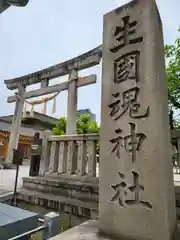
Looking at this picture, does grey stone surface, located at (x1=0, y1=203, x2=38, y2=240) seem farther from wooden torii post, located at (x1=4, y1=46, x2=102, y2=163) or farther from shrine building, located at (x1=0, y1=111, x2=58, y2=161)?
shrine building, located at (x1=0, y1=111, x2=58, y2=161)

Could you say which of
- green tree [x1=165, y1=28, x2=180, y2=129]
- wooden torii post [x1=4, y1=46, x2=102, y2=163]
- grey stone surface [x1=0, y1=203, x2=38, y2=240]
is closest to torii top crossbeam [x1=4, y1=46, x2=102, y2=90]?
wooden torii post [x1=4, y1=46, x2=102, y2=163]

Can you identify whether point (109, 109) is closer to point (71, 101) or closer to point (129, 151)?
point (129, 151)

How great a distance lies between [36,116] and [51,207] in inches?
798

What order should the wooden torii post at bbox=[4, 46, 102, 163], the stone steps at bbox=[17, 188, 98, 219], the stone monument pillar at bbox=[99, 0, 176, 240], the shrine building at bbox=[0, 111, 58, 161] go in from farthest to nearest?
the shrine building at bbox=[0, 111, 58, 161], the wooden torii post at bbox=[4, 46, 102, 163], the stone steps at bbox=[17, 188, 98, 219], the stone monument pillar at bbox=[99, 0, 176, 240]

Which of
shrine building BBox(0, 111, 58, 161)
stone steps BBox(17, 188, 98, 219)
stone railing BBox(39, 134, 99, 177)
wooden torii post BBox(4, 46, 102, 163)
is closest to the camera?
stone steps BBox(17, 188, 98, 219)

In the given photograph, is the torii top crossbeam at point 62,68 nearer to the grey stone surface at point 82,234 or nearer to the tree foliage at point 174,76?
the tree foliage at point 174,76

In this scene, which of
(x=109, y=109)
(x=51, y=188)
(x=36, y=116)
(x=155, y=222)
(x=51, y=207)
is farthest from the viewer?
(x=36, y=116)

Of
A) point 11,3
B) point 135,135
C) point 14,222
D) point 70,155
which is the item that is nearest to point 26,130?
point 11,3

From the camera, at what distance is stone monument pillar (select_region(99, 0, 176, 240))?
170 cm

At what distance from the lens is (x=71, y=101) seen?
8.62m

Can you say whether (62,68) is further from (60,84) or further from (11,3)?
(11,3)

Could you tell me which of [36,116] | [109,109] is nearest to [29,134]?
[36,116]

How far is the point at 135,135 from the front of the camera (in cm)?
192

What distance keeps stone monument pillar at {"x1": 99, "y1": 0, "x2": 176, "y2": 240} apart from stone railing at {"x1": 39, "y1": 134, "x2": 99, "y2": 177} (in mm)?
1512
